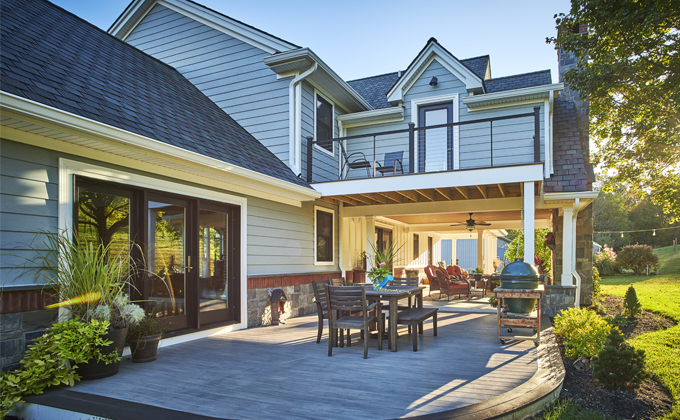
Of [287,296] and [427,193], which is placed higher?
[427,193]

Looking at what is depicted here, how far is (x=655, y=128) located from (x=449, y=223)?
22.5ft

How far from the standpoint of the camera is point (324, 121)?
9938 millimetres

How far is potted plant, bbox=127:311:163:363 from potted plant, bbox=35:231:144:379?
27cm

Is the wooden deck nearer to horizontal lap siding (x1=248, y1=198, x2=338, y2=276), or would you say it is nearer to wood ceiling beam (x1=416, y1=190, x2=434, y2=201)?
horizontal lap siding (x1=248, y1=198, x2=338, y2=276)

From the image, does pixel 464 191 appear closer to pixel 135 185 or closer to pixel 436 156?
pixel 436 156

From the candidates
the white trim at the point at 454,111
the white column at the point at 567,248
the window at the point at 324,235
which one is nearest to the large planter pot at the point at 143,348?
the window at the point at 324,235

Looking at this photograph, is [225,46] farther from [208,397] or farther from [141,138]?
[208,397]

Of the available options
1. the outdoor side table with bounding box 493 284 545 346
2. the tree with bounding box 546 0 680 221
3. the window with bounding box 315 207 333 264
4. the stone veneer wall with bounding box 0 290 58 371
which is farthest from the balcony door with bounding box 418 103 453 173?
the stone veneer wall with bounding box 0 290 58 371

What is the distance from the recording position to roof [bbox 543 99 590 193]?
8.62m

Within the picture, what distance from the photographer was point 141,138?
4.70 m

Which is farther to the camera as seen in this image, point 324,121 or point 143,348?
point 324,121

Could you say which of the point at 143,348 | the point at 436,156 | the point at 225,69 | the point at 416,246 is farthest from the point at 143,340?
the point at 416,246

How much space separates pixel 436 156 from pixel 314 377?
7.27m

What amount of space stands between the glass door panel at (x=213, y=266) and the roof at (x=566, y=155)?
6395 millimetres
